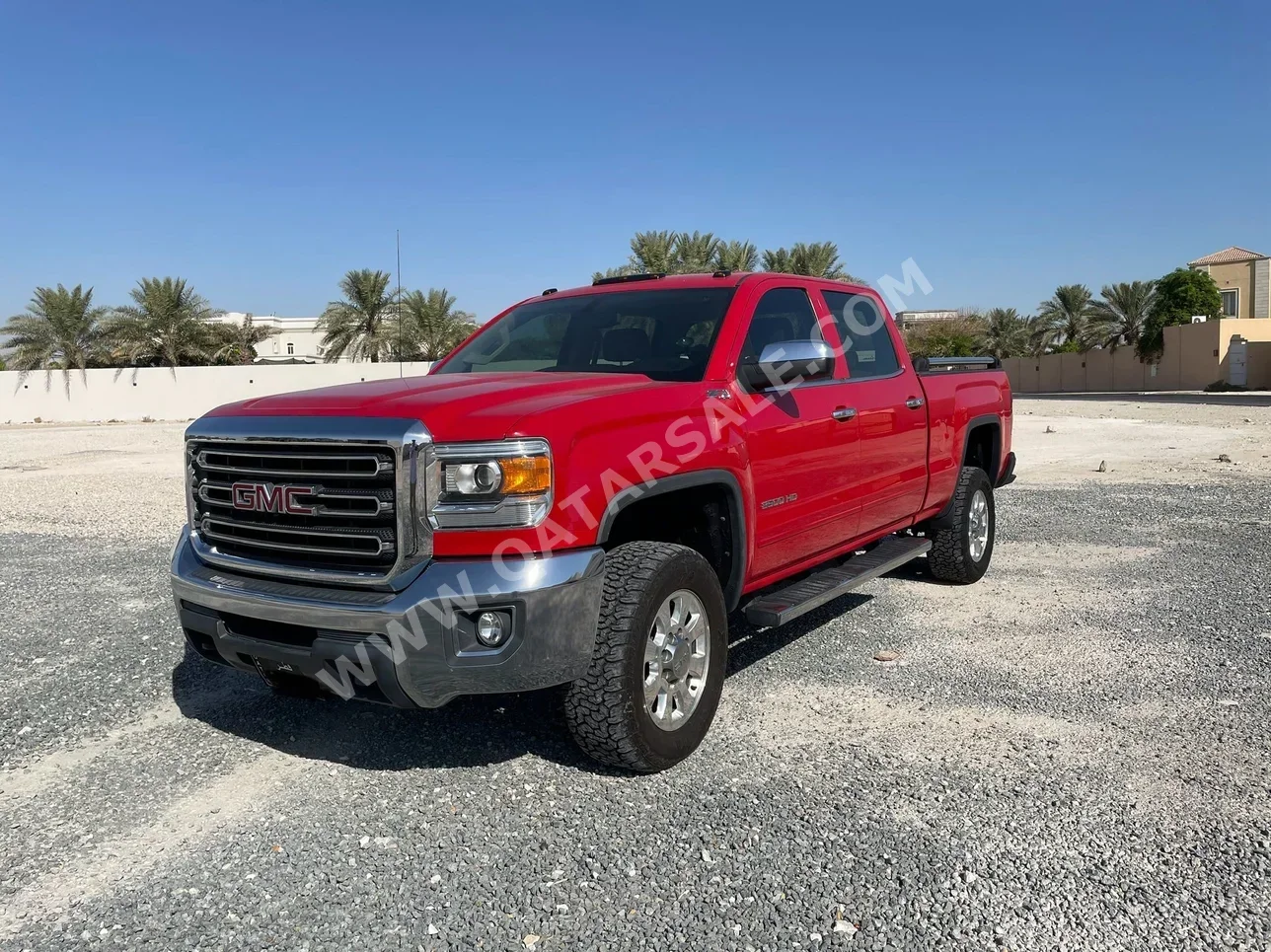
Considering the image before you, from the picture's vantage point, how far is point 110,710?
15.3ft

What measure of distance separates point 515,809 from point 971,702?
2.19 m

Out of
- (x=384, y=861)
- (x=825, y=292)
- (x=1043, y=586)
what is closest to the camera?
(x=384, y=861)

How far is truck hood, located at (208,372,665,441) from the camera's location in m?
3.36

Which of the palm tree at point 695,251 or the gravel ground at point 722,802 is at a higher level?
the palm tree at point 695,251

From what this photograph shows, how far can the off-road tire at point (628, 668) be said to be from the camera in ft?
11.5

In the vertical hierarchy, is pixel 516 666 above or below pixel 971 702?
above

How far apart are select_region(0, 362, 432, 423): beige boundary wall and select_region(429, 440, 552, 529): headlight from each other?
126 feet

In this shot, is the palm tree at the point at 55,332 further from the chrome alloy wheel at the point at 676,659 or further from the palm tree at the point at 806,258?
the chrome alloy wheel at the point at 676,659

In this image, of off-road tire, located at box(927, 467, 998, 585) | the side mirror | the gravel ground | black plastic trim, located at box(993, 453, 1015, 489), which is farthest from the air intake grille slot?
black plastic trim, located at box(993, 453, 1015, 489)

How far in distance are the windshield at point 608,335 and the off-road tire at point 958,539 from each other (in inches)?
104

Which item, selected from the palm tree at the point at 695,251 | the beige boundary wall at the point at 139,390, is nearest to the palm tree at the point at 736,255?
the palm tree at the point at 695,251

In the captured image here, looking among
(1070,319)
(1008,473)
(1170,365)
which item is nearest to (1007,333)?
(1070,319)

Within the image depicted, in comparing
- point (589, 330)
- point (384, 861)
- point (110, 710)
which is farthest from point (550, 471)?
point (110, 710)

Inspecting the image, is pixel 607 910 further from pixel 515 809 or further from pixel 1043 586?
pixel 1043 586
